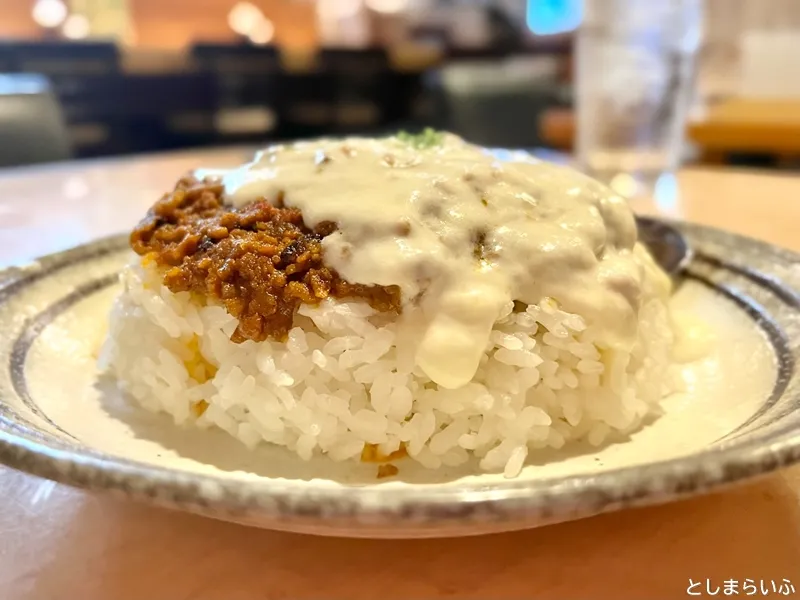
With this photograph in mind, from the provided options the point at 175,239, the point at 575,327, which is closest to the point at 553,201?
the point at 575,327

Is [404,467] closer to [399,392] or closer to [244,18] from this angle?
[399,392]

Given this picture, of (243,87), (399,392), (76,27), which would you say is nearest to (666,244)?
(399,392)

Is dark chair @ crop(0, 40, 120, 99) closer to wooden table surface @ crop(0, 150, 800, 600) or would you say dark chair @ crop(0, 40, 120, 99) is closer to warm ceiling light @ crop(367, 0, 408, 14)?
warm ceiling light @ crop(367, 0, 408, 14)

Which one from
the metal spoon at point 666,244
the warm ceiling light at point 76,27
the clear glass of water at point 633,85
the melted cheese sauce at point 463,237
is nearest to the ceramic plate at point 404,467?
the metal spoon at point 666,244

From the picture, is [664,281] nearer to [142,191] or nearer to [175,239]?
[175,239]

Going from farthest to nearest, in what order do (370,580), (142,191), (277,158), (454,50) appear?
(454,50) → (142,191) → (277,158) → (370,580)

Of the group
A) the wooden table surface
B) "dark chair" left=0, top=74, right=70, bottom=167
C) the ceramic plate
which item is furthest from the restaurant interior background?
the wooden table surface
